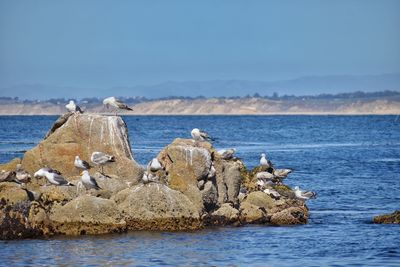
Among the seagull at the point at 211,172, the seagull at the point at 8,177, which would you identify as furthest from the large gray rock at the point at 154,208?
the seagull at the point at 8,177

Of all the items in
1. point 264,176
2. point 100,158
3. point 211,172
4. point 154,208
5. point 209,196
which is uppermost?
point 100,158

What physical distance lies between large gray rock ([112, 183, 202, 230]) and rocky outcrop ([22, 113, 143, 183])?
267cm

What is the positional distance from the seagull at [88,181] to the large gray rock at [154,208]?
24.9 inches

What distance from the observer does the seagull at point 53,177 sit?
24.8 meters

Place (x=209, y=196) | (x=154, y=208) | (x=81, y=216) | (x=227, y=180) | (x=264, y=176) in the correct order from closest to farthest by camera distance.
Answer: (x=81, y=216)
(x=154, y=208)
(x=209, y=196)
(x=227, y=180)
(x=264, y=176)

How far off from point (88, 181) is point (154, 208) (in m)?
1.80

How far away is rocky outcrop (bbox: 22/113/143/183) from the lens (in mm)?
26797

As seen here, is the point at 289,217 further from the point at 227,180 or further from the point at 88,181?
the point at 88,181

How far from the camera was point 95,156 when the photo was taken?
25641mm

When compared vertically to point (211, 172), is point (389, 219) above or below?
below

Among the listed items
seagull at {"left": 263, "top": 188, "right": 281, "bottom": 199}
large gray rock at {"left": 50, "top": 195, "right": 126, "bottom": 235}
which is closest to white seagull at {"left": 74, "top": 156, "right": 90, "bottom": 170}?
large gray rock at {"left": 50, "top": 195, "right": 126, "bottom": 235}

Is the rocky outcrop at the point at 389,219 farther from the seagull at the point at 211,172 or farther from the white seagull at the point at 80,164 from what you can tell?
the white seagull at the point at 80,164

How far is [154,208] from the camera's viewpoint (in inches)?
948

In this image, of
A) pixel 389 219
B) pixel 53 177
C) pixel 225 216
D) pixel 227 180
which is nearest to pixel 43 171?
pixel 53 177
